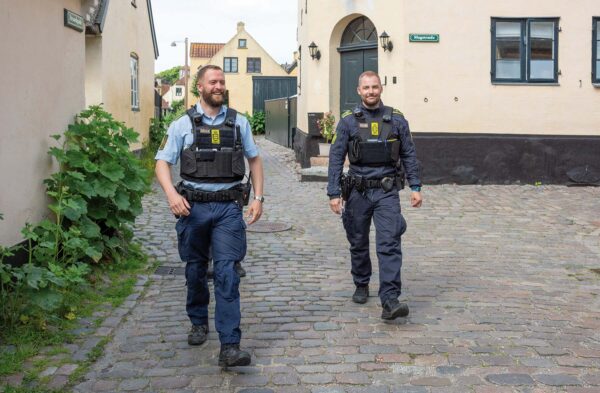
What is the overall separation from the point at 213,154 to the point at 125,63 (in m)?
13.0

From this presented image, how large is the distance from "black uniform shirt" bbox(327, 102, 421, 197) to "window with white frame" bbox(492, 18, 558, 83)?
9844 millimetres

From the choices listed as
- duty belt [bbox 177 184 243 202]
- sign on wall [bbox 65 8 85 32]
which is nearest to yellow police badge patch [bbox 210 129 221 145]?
duty belt [bbox 177 184 243 202]

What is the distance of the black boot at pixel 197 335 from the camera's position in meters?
5.21

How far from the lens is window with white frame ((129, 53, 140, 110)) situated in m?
18.6

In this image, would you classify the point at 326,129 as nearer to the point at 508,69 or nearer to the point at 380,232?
the point at 508,69

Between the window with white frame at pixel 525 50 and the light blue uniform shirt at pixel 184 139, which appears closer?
the light blue uniform shirt at pixel 184 139

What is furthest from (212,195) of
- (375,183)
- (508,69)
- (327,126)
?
(327,126)

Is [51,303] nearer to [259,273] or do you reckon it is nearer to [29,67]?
[29,67]

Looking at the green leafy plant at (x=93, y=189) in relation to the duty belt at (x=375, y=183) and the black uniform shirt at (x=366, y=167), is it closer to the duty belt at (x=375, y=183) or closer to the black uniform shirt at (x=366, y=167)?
the black uniform shirt at (x=366, y=167)

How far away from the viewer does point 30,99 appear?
6.27 m

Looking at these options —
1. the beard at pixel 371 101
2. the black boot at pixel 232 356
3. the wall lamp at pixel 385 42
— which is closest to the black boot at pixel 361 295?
the beard at pixel 371 101

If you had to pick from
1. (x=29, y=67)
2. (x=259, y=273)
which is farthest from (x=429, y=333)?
(x=29, y=67)

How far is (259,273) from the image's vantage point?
7.61 meters

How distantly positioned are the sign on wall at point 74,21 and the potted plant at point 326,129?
1020 centimetres
